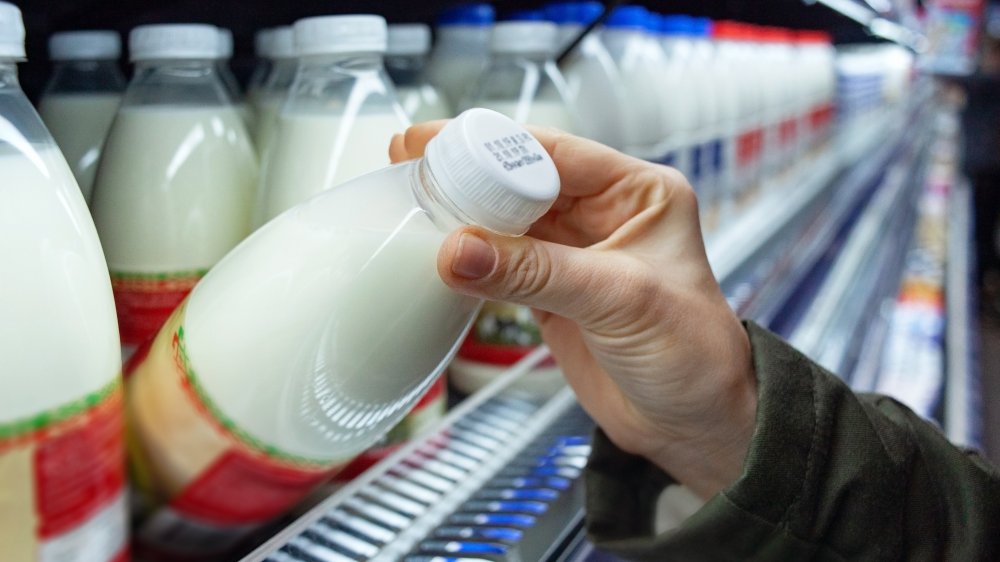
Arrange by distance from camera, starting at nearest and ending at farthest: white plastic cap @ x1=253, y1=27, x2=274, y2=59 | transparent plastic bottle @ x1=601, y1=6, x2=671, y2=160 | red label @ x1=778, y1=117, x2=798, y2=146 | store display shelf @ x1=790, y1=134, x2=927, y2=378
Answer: white plastic cap @ x1=253, y1=27, x2=274, y2=59 → transparent plastic bottle @ x1=601, y1=6, x2=671, y2=160 → store display shelf @ x1=790, y1=134, x2=927, y2=378 → red label @ x1=778, y1=117, x2=798, y2=146

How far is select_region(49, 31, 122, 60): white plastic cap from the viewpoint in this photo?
2.38 feet

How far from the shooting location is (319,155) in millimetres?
700

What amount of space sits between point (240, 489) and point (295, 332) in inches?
4.7

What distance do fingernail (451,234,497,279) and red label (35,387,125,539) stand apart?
0.22 meters

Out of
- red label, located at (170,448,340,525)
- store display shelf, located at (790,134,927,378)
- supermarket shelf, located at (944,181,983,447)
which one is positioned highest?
red label, located at (170,448,340,525)

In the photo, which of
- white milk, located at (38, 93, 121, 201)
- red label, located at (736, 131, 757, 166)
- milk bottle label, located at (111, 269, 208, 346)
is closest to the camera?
milk bottle label, located at (111, 269, 208, 346)

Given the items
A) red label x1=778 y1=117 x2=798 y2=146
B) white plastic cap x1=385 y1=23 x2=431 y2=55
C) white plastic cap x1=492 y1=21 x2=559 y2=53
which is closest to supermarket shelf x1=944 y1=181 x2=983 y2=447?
red label x1=778 y1=117 x2=798 y2=146

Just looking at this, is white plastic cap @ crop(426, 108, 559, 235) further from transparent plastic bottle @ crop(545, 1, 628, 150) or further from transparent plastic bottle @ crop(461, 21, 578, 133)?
transparent plastic bottle @ crop(545, 1, 628, 150)

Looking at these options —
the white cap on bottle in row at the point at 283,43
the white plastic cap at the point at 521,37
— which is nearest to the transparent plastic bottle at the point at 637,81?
the white plastic cap at the point at 521,37

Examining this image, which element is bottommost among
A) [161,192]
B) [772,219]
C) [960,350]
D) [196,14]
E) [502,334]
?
[960,350]

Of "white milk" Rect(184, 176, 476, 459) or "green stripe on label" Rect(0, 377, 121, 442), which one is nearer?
"green stripe on label" Rect(0, 377, 121, 442)

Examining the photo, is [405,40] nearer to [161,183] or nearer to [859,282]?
[161,183]

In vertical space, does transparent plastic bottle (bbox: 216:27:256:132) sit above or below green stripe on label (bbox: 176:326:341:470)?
above

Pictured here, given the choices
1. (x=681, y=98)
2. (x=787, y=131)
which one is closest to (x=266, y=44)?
(x=681, y=98)
